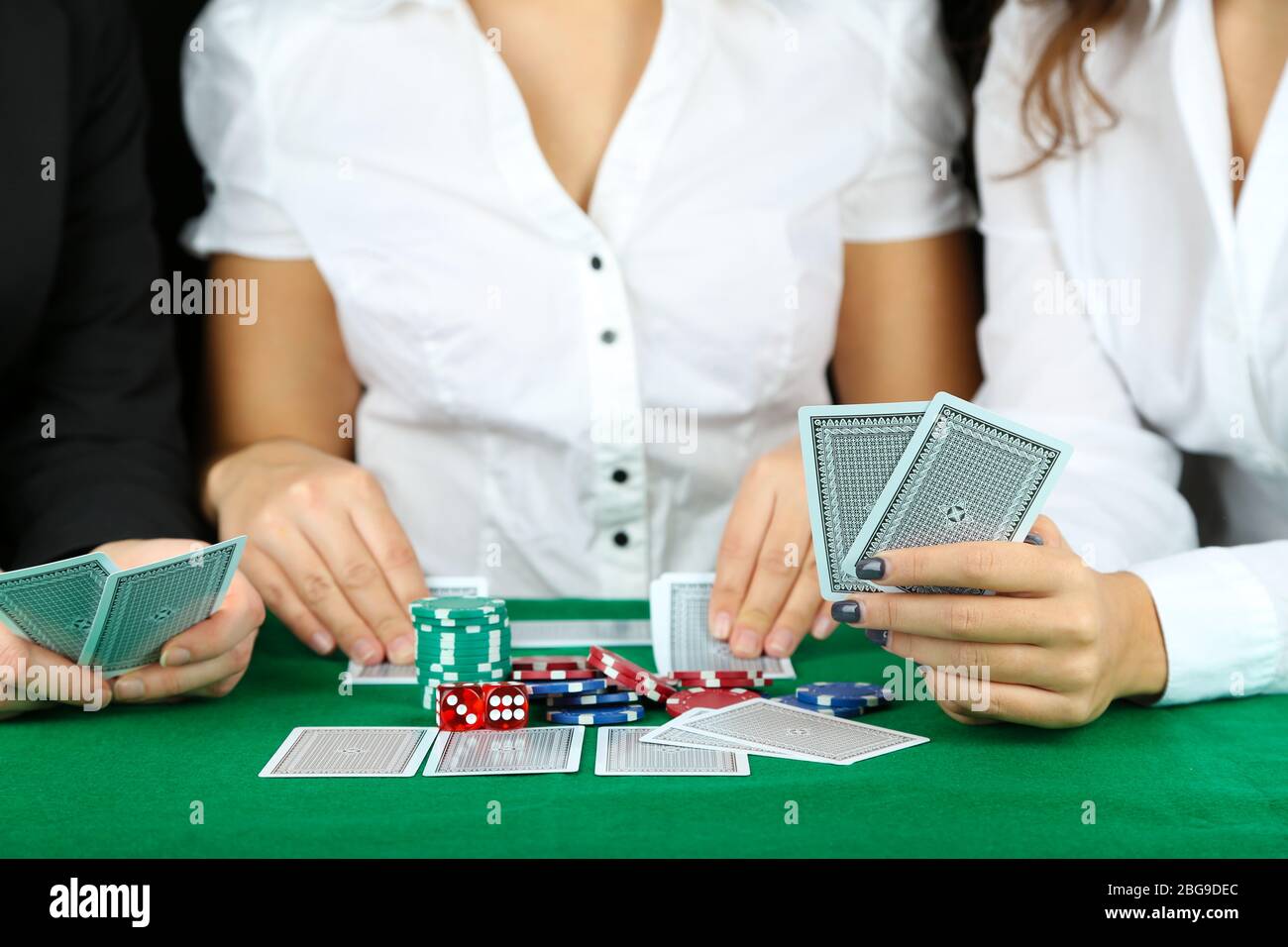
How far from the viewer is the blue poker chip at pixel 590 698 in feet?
5.70

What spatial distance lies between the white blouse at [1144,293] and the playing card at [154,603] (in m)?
1.32

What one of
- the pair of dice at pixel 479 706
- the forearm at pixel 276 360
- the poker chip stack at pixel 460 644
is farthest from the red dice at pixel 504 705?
the forearm at pixel 276 360

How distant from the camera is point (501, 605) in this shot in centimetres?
180

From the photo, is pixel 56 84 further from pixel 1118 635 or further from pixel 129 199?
pixel 1118 635

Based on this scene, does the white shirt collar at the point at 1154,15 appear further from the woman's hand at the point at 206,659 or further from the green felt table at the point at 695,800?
the woman's hand at the point at 206,659

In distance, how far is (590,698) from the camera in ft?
5.71

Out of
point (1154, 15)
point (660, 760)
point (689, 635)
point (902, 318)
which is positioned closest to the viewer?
point (660, 760)

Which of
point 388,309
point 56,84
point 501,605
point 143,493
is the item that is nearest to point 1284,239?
point 501,605

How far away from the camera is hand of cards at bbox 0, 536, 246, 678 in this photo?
1.60 metres

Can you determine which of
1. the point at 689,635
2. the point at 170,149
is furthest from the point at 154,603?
the point at 170,149

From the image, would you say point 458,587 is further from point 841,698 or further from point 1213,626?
point 1213,626

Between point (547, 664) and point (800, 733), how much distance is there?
43 cm

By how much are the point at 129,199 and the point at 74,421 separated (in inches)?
18.9
